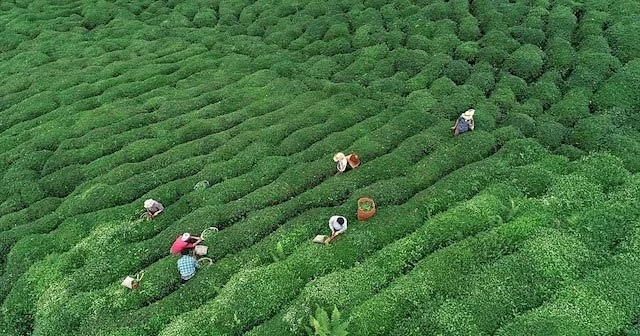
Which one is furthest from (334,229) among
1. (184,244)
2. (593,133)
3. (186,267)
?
(593,133)

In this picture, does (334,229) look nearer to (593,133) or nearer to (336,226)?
(336,226)

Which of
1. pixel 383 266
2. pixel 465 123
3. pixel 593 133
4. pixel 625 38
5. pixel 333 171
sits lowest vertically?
pixel 333 171

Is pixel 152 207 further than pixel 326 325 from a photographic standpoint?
Yes

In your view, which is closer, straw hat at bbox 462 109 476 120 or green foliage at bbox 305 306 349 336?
green foliage at bbox 305 306 349 336

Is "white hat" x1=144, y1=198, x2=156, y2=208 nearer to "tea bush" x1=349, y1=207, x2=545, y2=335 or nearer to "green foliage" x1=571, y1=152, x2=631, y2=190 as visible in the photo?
"tea bush" x1=349, y1=207, x2=545, y2=335

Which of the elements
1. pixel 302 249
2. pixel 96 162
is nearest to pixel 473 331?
pixel 302 249

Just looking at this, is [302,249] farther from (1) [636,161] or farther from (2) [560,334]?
(1) [636,161]

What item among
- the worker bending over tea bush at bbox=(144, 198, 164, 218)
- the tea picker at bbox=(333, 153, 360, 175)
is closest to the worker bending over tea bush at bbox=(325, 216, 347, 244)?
the tea picker at bbox=(333, 153, 360, 175)

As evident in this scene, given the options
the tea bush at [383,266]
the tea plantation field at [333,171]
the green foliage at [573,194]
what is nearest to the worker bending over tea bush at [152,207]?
the tea plantation field at [333,171]
